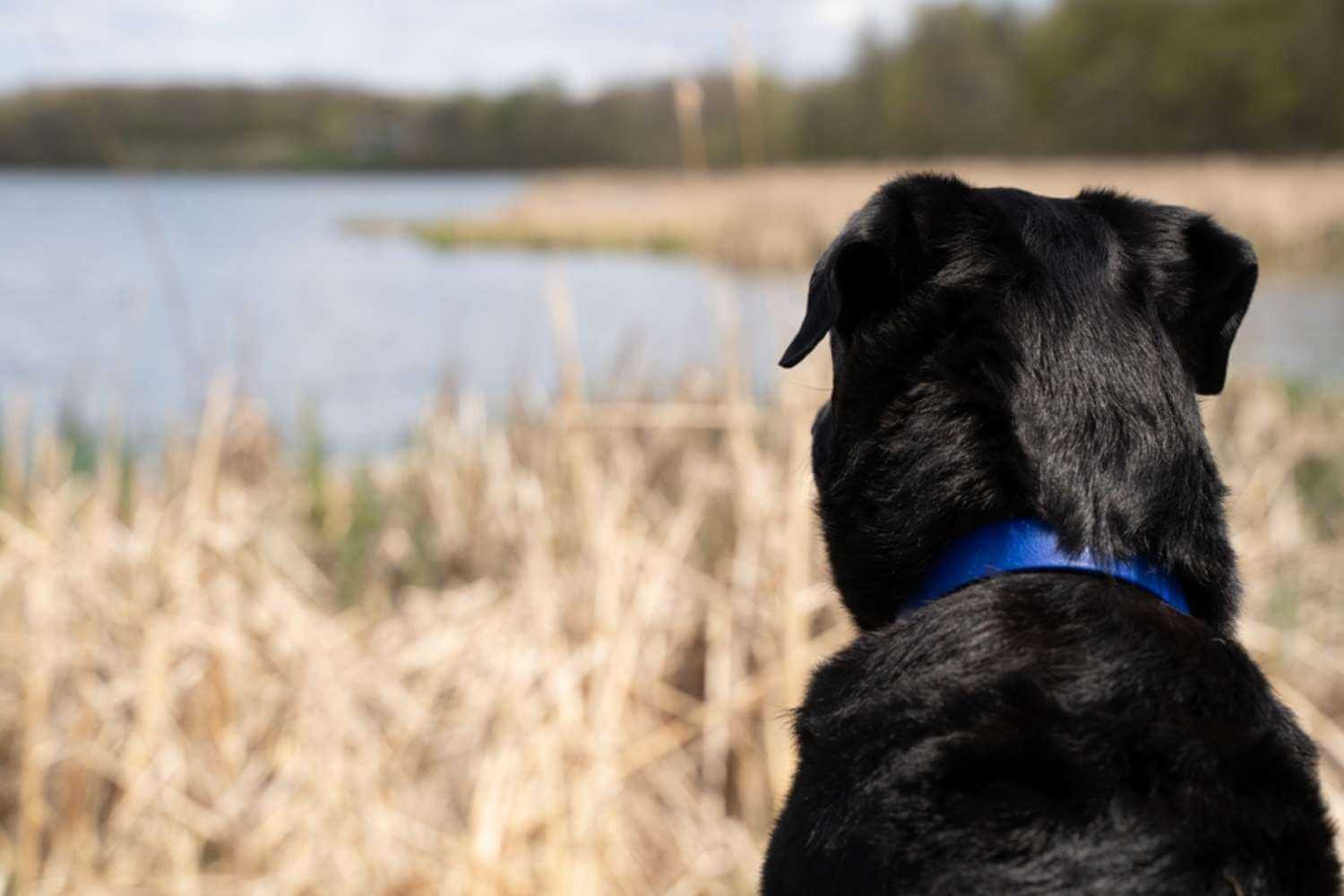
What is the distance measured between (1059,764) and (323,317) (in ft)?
45.0

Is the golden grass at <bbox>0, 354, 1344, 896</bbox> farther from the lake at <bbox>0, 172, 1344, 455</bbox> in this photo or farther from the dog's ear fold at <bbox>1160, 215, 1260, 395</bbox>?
the dog's ear fold at <bbox>1160, 215, 1260, 395</bbox>

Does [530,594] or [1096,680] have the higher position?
[1096,680]

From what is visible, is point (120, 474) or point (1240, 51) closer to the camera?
point (120, 474)

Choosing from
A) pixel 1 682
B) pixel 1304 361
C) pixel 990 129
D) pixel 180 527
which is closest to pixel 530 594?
pixel 180 527

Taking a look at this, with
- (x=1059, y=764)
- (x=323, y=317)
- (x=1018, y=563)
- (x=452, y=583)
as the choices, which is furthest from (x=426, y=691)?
(x=323, y=317)

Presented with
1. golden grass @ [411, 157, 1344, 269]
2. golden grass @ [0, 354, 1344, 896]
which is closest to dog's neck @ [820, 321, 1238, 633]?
golden grass @ [0, 354, 1344, 896]

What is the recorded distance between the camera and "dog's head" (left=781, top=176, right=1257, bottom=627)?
184 cm

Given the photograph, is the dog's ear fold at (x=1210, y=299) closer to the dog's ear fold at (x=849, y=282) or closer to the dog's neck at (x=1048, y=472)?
the dog's neck at (x=1048, y=472)

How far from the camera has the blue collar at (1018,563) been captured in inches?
70.1

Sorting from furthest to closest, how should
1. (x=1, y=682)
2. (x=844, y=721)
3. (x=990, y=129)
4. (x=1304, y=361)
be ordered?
1. (x=990, y=129)
2. (x=1304, y=361)
3. (x=1, y=682)
4. (x=844, y=721)

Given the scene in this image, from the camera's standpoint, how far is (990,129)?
4622cm

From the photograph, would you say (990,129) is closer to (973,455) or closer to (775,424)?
(775,424)

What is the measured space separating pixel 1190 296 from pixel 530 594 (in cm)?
315

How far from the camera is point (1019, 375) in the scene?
6.27 ft
